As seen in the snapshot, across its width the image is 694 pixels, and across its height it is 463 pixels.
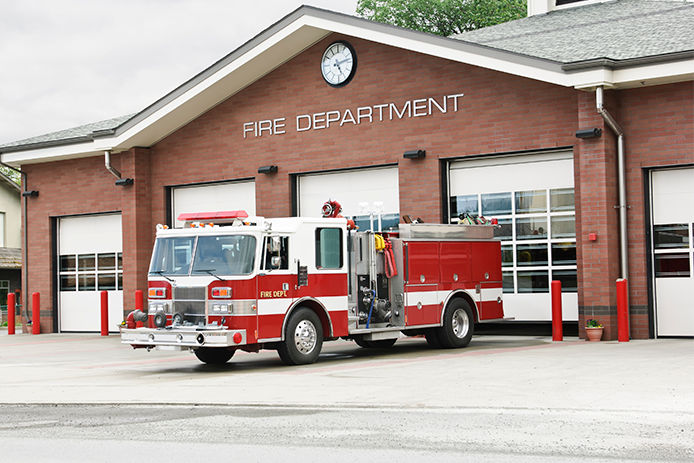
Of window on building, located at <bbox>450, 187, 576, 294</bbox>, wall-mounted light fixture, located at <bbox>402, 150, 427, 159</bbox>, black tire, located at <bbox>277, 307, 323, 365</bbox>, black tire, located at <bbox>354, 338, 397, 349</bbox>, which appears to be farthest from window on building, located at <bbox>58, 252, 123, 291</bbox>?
black tire, located at <bbox>277, 307, 323, 365</bbox>

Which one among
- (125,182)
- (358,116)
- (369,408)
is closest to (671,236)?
(358,116)

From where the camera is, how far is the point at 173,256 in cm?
1595

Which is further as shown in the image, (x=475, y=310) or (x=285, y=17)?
(x=285, y=17)

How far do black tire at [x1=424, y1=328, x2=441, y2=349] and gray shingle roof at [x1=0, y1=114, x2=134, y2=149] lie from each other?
39.7 ft

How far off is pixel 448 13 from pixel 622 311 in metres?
35.6

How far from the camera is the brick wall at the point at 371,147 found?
1948 cm

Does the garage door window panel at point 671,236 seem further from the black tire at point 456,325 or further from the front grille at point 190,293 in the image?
the front grille at point 190,293

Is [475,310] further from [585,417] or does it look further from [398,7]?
[398,7]

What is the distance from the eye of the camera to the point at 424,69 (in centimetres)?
2242

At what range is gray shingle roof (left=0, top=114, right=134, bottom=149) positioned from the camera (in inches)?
1074

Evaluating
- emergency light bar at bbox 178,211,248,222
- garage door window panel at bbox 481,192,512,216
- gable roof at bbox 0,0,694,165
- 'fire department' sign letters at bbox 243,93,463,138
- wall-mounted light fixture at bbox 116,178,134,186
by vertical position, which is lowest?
emergency light bar at bbox 178,211,248,222

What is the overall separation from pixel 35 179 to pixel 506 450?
24164mm

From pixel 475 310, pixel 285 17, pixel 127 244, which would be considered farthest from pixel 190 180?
pixel 475 310

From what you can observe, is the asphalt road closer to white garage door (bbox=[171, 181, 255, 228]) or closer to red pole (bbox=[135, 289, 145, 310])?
red pole (bbox=[135, 289, 145, 310])
